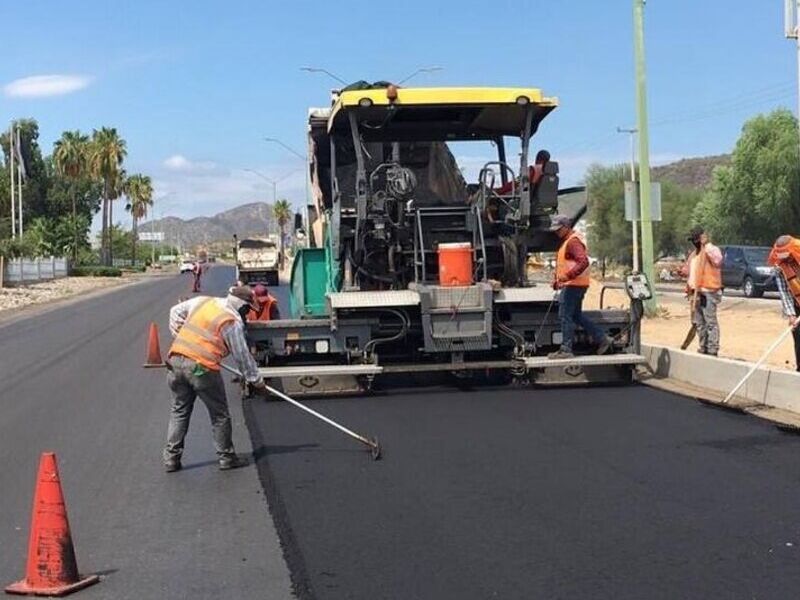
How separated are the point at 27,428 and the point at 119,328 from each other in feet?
48.8

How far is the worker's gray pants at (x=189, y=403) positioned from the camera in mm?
7715

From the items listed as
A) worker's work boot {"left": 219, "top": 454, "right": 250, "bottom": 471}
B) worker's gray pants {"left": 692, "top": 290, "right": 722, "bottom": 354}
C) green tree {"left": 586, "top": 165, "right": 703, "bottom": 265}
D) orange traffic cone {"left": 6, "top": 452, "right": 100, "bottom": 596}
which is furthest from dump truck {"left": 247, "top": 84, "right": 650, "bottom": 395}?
green tree {"left": 586, "top": 165, "right": 703, "bottom": 265}

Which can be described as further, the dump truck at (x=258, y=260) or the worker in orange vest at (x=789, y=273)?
the dump truck at (x=258, y=260)

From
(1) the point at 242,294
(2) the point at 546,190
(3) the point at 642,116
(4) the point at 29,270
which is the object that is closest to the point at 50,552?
(1) the point at 242,294

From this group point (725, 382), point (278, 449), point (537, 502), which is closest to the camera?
point (537, 502)

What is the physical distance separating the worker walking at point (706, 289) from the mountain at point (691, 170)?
120m

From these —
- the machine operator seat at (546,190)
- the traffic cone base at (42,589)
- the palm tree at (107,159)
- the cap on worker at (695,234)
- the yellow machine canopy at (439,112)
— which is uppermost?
the palm tree at (107,159)

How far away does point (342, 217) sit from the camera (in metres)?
11.3

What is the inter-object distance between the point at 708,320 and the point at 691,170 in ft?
429

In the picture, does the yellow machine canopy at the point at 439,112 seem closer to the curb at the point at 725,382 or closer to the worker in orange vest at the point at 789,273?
the worker in orange vest at the point at 789,273

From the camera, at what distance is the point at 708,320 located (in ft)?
40.9

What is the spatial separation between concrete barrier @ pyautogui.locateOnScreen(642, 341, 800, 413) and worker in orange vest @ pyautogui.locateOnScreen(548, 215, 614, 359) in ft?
3.30

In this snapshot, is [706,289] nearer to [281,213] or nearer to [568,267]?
[568,267]

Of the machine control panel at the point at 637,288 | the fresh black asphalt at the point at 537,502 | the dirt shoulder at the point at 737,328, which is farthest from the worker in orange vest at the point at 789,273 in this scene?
the dirt shoulder at the point at 737,328
